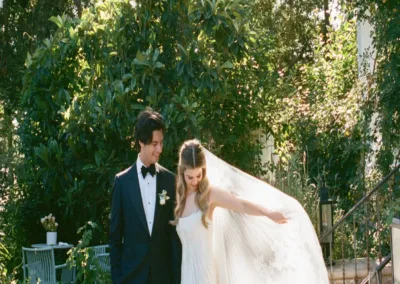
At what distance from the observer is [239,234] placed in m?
4.99

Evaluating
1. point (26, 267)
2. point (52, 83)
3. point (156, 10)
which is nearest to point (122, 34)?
point (156, 10)

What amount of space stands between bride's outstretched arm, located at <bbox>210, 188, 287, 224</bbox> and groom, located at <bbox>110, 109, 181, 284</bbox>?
26cm

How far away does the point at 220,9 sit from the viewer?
8.59 m

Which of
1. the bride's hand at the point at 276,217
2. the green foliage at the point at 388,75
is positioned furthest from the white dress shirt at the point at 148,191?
the green foliage at the point at 388,75

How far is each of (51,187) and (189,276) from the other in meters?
4.82

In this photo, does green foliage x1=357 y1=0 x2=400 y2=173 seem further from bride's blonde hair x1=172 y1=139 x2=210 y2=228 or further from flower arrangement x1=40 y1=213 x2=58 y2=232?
bride's blonde hair x1=172 y1=139 x2=210 y2=228

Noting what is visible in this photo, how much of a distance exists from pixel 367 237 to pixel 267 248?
3.08 meters

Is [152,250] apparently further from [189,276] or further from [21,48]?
[21,48]

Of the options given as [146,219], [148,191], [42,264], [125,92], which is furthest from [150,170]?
[42,264]

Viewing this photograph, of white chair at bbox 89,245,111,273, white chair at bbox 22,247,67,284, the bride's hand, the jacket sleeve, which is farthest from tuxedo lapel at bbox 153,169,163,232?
white chair at bbox 22,247,67,284

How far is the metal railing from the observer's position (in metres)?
7.74

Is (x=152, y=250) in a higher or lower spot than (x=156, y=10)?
lower

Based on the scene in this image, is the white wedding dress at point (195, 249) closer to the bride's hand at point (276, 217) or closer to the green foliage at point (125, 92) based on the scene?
the bride's hand at point (276, 217)

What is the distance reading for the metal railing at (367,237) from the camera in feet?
25.4
